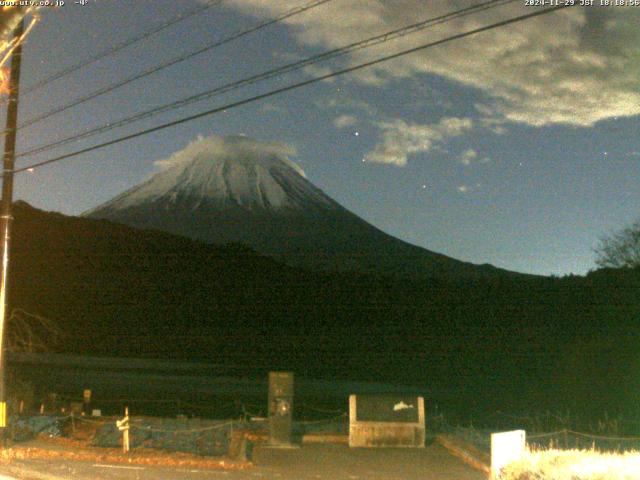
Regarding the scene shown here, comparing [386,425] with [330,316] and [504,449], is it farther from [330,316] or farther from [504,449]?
[330,316]

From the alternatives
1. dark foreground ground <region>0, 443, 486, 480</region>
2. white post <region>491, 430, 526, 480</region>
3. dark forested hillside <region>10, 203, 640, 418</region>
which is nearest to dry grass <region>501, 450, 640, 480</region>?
white post <region>491, 430, 526, 480</region>

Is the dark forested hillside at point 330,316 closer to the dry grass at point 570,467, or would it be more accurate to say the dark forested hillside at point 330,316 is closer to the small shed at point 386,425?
the small shed at point 386,425

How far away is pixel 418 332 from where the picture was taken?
92.9m

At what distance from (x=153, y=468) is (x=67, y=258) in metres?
115

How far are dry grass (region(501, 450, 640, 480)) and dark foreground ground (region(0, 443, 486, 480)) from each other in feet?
8.85

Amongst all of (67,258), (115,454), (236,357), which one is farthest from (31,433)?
(67,258)

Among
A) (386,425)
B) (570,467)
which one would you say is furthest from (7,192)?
(570,467)

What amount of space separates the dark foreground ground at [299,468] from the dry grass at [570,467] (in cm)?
270

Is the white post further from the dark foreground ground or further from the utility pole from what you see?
the utility pole

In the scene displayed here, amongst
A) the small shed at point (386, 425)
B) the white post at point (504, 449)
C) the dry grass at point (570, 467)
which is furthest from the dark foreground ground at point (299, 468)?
the dry grass at point (570, 467)

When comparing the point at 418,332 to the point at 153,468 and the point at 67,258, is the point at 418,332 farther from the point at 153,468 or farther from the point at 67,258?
the point at 153,468

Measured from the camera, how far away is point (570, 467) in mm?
11195

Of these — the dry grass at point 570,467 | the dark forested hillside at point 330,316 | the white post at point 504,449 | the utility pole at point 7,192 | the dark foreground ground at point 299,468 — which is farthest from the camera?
the dark forested hillside at point 330,316

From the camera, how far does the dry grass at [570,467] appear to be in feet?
34.8
